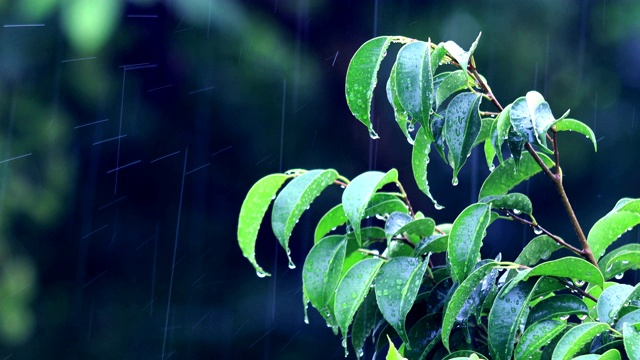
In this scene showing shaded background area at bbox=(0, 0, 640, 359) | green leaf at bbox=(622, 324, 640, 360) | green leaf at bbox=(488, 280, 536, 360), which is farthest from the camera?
shaded background area at bbox=(0, 0, 640, 359)

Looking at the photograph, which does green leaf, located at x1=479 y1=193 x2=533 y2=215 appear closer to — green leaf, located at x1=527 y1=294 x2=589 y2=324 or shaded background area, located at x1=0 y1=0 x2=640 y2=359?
green leaf, located at x1=527 y1=294 x2=589 y2=324

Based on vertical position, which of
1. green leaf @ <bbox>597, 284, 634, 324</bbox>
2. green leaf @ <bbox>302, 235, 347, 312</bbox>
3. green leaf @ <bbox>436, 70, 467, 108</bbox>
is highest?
green leaf @ <bbox>436, 70, 467, 108</bbox>

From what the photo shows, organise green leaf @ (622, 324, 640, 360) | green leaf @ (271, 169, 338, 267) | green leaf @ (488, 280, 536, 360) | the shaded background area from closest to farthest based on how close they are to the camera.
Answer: green leaf @ (622, 324, 640, 360) < green leaf @ (488, 280, 536, 360) < green leaf @ (271, 169, 338, 267) < the shaded background area

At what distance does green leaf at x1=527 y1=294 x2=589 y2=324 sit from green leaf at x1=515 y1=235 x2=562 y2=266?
90 millimetres

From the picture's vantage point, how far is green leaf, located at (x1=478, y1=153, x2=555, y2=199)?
0.74 m

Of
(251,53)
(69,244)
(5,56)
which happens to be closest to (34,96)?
(5,56)

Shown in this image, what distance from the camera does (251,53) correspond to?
233 cm

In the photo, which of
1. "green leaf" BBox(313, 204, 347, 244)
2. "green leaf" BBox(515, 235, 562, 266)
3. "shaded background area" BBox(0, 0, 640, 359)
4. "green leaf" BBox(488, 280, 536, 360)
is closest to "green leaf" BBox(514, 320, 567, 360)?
"green leaf" BBox(488, 280, 536, 360)

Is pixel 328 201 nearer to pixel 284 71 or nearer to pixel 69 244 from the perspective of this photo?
pixel 284 71

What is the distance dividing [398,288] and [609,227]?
0.70 ft

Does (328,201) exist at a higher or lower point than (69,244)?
higher

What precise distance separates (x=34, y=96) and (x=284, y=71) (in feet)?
2.58

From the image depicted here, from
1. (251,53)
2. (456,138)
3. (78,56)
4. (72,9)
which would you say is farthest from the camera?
(78,56)

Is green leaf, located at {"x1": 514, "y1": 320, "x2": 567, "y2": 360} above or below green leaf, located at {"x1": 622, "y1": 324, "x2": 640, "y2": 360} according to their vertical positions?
below
